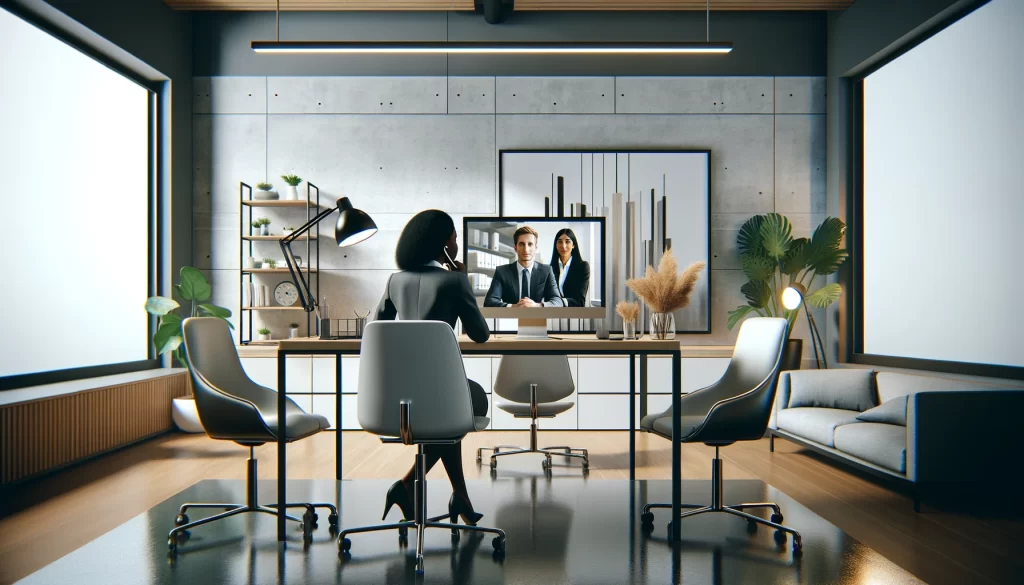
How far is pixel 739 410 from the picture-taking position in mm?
2635

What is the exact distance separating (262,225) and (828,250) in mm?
4873

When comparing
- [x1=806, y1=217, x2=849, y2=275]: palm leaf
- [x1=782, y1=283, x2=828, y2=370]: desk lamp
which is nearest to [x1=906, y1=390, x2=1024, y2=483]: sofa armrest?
[x1=782, y1=283, x2=828, y2=370]: desk lamp

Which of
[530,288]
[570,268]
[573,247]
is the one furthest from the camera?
[573,247]

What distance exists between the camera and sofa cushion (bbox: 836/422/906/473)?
333 cm

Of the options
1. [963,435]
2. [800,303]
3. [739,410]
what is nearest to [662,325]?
[739,410]

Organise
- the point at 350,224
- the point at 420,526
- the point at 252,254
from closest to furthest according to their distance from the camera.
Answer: the point at 420,526, the point at 350,224, the point at 252,254

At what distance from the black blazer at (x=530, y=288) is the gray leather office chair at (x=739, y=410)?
0.88 meters

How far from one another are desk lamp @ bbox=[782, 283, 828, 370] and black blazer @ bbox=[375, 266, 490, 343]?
3341mm

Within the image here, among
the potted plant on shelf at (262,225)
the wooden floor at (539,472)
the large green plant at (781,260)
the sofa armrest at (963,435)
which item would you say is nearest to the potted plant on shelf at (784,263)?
the large green plant at (781,260)

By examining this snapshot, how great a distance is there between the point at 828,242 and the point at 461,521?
397 cm

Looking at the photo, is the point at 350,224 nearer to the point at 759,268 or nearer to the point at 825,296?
the point at 759,268

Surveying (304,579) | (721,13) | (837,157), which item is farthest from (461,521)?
(721,13)

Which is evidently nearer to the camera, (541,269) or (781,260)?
(541,269)

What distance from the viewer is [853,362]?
556 centimetres
